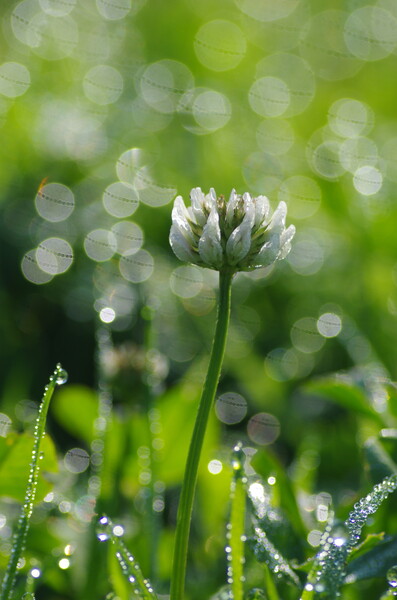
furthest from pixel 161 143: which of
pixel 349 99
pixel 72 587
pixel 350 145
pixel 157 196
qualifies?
pixel 72 587

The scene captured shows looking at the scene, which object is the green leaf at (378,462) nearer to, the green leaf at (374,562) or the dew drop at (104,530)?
the green leaf at (374,562)

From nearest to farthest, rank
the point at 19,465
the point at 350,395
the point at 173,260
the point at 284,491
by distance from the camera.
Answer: the point at 19,465 → the point at 284,491 → the point at 350,395 → the point at 173,260

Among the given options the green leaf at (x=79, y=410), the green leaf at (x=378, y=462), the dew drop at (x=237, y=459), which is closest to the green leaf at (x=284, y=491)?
the green leaf at (x=378, y=462)

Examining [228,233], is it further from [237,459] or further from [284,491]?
[284,491]

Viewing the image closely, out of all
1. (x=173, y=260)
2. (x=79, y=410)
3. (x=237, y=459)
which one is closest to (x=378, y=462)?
(x=237, y=459)

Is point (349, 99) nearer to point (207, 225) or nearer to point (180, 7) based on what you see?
point (180, 7)

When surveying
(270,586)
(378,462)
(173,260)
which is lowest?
(270,586)
